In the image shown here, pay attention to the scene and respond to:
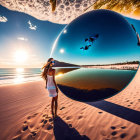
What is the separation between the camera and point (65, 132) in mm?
1623

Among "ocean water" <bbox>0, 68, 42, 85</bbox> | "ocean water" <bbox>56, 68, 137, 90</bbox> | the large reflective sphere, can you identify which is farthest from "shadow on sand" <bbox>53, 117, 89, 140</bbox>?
"ocean water" <bbox>0, 68, 42, 85</bbox>

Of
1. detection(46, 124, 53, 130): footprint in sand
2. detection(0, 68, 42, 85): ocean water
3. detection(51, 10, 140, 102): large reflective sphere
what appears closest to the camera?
detection(51, 10, 140, 102): large reflective sphere

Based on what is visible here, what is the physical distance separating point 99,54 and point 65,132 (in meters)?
1.84

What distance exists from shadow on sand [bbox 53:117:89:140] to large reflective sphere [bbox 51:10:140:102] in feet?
2.82

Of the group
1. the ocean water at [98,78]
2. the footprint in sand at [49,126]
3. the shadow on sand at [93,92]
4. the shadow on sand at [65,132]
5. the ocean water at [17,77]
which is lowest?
the ocean water at [17,77]

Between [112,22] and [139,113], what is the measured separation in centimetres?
256

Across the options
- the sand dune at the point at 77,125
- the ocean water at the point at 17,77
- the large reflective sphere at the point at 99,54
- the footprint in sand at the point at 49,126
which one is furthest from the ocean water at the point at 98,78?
the ocean water at the point at 17,77

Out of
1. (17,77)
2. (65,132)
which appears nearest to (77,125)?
(65,132)

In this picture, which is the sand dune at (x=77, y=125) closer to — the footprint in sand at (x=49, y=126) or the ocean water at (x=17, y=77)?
the footprint in sand at (x=49, y=126)

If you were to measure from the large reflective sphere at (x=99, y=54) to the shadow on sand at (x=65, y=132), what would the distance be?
2.82 ft

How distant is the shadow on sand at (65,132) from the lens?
1487 mm

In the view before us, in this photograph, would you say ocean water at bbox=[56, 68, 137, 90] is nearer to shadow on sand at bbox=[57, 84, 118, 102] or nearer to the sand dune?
shadow on sand at bbox=[57, 84, 118, 102]

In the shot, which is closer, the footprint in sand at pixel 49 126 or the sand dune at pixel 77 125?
the sand dune at pixel 77 125

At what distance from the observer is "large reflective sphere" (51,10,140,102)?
132 cm
